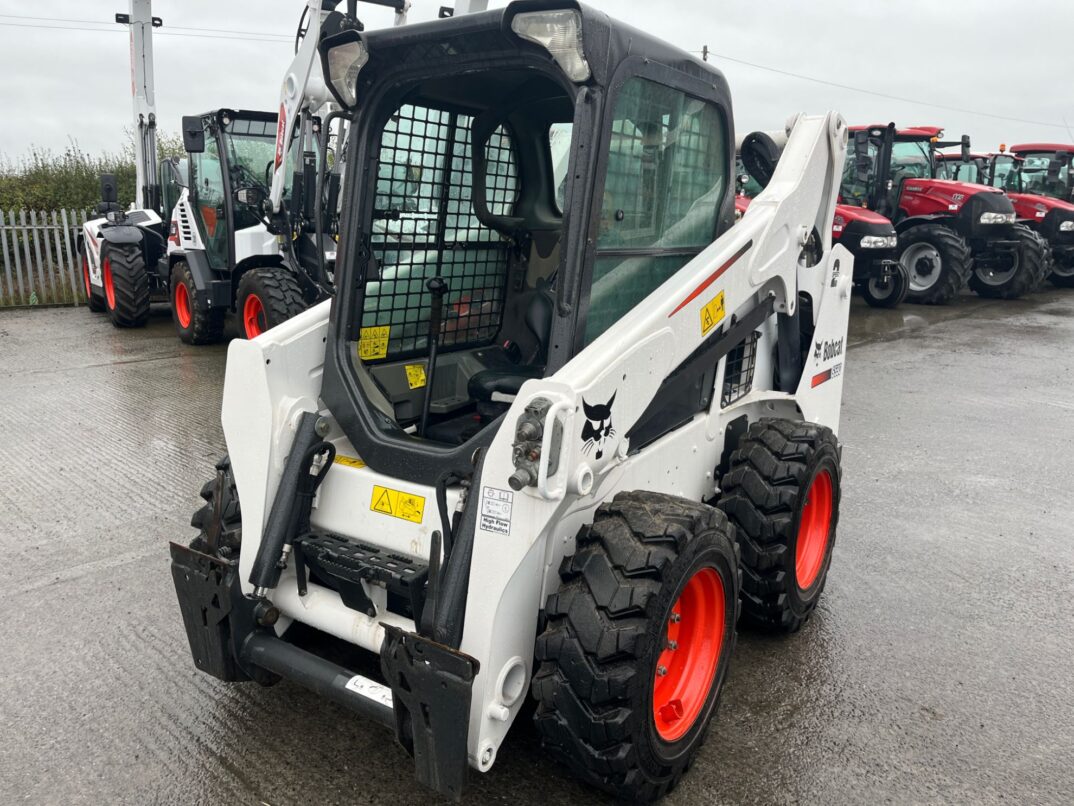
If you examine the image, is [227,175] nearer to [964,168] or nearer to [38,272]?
[38,272]

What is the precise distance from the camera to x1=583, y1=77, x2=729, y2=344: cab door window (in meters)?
2.69

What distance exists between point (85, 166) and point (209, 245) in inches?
380

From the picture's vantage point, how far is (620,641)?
2.25m

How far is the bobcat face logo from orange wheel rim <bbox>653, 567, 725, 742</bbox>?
0.52 meters

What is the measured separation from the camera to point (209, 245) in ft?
29.7

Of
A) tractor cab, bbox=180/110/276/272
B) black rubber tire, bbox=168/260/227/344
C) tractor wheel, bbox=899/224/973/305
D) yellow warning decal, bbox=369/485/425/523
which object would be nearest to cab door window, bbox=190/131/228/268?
tractor cab, bbox=180/110/276/272

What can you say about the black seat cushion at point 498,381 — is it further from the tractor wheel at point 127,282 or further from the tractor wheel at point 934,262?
the tractor wheel at point 934,262

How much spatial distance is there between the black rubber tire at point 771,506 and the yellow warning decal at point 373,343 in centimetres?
137

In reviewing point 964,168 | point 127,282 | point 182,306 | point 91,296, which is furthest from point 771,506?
point 964,168

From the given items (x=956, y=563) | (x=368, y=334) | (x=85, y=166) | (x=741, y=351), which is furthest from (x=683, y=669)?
(x=85, y=166)

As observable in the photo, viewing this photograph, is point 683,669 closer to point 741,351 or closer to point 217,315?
point 741,351

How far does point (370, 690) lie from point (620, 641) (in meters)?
0.74

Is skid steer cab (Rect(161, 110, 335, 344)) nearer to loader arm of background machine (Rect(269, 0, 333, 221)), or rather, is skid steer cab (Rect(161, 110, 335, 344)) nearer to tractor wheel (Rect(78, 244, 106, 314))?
loader arm of background machine (Rect(269, 0, 333, 221))

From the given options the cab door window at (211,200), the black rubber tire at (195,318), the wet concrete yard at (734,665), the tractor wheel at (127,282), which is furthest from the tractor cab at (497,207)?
the tractor wheel at (127,282)
